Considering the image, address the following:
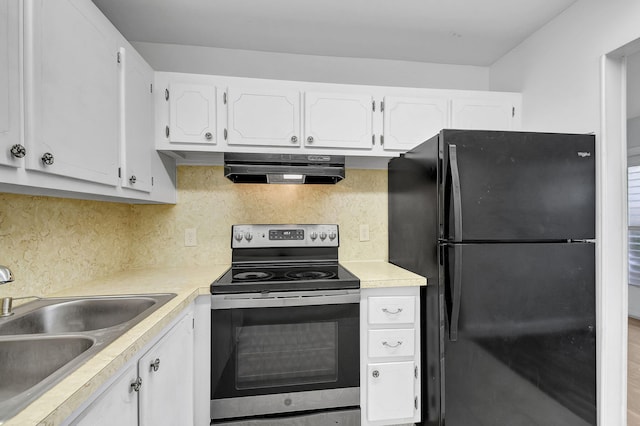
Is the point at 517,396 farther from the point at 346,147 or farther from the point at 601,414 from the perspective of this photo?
the point at 346,147

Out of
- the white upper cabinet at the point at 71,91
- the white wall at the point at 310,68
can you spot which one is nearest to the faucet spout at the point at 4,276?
the white upper cabinet at the point at 71,91

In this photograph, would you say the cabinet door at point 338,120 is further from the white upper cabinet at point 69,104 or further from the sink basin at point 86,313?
the sink basin at point 86,313

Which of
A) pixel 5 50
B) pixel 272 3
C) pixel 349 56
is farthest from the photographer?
pixel 349 56

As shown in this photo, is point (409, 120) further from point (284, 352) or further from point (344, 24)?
point (284, 352)

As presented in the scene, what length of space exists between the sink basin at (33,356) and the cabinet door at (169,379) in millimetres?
198

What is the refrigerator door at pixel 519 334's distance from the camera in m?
1.53

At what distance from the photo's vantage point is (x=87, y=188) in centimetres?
120

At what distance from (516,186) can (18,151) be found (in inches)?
76.6

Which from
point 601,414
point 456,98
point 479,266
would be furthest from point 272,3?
point 601,414

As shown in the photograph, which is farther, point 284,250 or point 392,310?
point 284,250

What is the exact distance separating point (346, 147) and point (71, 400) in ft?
5.59

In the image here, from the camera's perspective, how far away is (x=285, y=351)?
1.62 meters

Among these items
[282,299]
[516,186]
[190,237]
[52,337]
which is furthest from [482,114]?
[52,337]

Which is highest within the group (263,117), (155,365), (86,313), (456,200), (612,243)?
(263,117)
